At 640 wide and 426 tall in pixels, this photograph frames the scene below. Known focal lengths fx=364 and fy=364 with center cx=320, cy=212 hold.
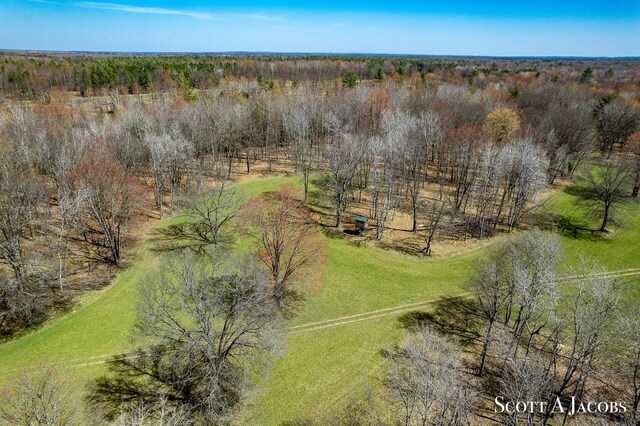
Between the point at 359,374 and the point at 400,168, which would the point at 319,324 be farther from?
the point at 400,168

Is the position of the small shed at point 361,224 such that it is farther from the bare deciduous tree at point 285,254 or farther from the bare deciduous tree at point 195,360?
the bare deciduous tree at point 195,360

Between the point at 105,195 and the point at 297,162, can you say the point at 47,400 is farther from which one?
the point at 297,162

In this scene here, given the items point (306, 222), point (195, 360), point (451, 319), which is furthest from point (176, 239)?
point (451, 319)

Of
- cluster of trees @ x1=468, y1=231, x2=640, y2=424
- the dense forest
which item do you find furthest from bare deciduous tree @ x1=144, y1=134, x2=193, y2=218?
cluster of trees @ x1=468, y1=231, x2=640, y2=424

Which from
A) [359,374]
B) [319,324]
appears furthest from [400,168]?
[359,374]

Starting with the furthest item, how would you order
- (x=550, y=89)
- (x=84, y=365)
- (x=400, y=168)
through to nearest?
(x=550, y=89) < (x=400, y=168) < (x=84, y=365)

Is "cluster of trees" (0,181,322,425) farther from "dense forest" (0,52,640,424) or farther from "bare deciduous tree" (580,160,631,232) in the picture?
"bare deciduous tree" (580,160,631,232)
